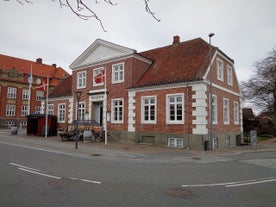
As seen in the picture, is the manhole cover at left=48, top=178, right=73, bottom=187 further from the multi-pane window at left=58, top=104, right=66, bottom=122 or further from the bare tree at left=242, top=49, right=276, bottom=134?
the bare tree at left=242, top=49, right=276, bottom=134

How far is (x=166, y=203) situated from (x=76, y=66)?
23.2m

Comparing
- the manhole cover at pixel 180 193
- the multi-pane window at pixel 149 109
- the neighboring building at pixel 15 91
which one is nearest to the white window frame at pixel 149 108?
the multi-pane window at pixel 149 109

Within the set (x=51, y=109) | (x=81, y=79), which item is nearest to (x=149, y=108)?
(x=81, y=79)

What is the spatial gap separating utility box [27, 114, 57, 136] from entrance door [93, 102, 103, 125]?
5385 mm

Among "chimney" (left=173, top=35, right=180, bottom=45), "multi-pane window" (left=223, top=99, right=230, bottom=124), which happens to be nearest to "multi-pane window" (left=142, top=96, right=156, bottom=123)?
"multi-pane window" (left=223, top=99, right=230, bottom=124)

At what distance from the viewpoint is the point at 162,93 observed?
19016mm

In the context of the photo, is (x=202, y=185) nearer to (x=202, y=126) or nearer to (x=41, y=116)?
(x=202, y=126)

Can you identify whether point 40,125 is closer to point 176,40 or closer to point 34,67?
point 176,40

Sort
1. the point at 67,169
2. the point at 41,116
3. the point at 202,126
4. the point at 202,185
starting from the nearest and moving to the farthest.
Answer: the point at 202,185 → the point at 67,169 → the point at 202,126 → the point at 41,116

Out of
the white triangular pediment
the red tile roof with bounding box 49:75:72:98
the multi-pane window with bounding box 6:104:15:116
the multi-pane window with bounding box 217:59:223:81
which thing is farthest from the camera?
the multi-pane window with bounding box 6:104:15:116

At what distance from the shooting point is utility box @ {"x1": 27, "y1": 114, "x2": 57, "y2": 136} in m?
25.4

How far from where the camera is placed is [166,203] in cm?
543

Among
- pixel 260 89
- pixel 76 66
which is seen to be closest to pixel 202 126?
Result: pixel 76 66

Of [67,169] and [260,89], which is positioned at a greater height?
[260,89]
